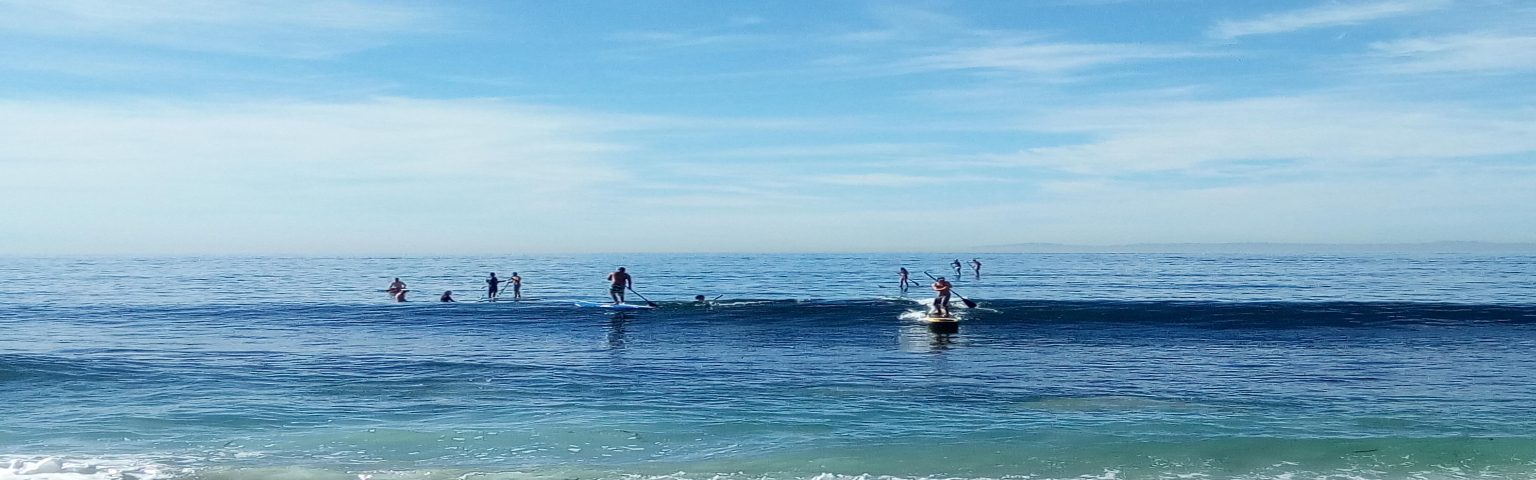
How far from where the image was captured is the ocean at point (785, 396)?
1347cm

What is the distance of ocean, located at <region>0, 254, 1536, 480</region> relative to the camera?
13.5 meters

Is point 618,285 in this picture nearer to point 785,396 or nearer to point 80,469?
point 785,396

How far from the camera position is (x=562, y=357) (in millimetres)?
25281

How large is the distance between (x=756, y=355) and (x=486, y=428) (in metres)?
10.3

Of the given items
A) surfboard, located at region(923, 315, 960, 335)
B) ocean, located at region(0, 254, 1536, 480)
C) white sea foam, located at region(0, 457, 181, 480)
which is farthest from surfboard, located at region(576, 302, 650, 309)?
white sea foam, located at region(0, 457, 181, 480)

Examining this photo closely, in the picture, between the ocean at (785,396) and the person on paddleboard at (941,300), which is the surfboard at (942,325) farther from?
the person on paddleboard at (941,300)

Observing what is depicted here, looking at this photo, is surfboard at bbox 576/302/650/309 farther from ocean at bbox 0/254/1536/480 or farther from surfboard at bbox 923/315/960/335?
surfboard at bbox 923/315/960/335

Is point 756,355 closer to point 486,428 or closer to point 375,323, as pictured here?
point 486,428

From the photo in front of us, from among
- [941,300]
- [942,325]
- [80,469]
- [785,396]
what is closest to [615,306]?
[941,300]

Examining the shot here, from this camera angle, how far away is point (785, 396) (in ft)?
61.3

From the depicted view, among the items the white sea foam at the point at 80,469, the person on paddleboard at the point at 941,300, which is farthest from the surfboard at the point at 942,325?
the white sea foam at the point at 80,469

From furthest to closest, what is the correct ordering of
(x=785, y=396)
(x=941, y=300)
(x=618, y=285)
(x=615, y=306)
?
(x=618, y=285), (x=615, y=306), (x=941, y=300), (x=785, y=396)

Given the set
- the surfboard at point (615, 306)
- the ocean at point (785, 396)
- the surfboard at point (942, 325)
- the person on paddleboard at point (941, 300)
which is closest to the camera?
the ocean at point (785, 396)

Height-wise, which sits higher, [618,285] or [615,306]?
[618,285]
